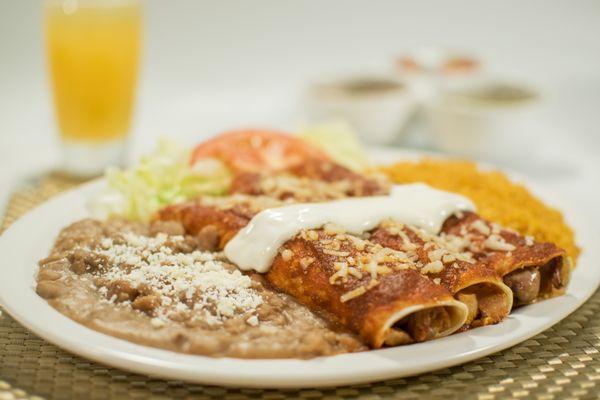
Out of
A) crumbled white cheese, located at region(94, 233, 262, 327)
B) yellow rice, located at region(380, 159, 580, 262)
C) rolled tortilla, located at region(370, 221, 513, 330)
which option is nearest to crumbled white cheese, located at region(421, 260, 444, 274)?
rolled tortilla, located at region(370, 221, 513, 330)

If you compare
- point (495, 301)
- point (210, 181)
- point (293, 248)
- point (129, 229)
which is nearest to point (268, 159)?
point (210, 181)

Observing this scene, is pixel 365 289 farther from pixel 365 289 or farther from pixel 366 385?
pixel 366 385

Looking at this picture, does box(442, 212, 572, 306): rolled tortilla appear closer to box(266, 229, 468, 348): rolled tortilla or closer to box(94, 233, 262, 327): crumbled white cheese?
box(266, 229, 468, 348): rolled tortilla

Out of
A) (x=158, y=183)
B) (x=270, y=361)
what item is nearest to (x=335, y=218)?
(x=270, y=361)

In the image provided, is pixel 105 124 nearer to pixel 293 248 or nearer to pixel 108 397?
pixel 293 248

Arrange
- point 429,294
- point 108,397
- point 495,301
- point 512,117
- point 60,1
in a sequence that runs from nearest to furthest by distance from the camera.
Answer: point 108,397, point 429,294, point 495,301, point 60,1, point 512,117

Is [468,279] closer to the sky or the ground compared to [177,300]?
closer to the sky

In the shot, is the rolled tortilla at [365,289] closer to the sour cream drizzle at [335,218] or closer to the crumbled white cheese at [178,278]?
the sour cream drizzle at [335,218]
